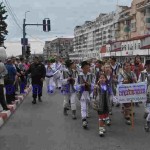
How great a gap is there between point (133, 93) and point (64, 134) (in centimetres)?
200

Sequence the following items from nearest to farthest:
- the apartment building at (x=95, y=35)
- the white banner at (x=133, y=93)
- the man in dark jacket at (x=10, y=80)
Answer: the white banner at (x=133, y=93), the man in dark jacket at (x=10, y=80), the apartment building at (x=95, y=35)

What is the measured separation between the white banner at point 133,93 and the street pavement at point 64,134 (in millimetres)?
713

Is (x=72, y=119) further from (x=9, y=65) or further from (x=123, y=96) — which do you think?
(x=9, y=65)

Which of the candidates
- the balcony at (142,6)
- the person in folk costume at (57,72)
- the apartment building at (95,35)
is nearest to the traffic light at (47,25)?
the person in folk costume at (57,72)

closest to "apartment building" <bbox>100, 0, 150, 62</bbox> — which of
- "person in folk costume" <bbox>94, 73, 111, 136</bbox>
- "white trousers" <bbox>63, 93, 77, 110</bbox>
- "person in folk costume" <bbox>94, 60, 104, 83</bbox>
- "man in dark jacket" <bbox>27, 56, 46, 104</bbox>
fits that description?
"person in folk costume" <bbox>94, 60, 104, 83</bbox>

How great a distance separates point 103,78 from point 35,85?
6.90 metres

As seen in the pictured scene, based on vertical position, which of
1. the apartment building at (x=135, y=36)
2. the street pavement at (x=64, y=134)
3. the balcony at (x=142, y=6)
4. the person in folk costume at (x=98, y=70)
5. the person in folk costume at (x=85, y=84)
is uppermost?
the balcony at (x=142, y=6)

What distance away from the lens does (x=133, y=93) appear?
386 inches

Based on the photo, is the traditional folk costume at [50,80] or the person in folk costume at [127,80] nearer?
the person in folk costume at [127,80]

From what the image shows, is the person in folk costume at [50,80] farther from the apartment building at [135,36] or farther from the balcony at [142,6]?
the balcony at [142,6]

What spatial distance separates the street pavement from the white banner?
713 millimetres

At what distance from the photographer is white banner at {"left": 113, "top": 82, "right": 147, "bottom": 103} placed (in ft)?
31.9

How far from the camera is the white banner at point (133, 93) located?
31.9 ft

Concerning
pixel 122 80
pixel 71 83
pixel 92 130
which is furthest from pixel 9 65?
pixel 92 130
